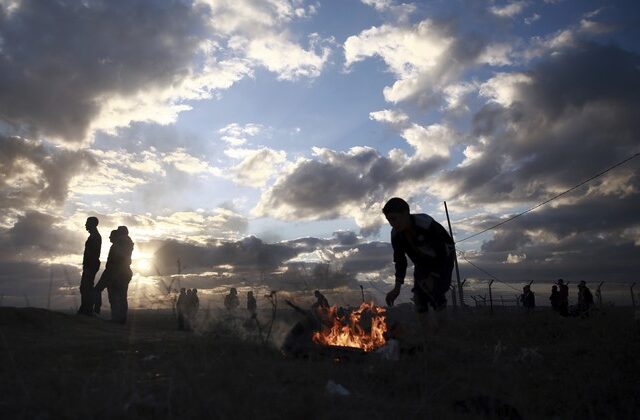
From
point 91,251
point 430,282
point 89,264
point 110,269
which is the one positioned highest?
point 91,251

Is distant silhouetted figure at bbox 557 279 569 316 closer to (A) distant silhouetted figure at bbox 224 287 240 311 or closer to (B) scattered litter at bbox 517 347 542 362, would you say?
(A) distant silhouetted figure at bbox 224 287 240 311

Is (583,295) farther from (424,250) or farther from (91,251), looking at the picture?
(91,251)

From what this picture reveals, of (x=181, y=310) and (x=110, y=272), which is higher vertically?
(x=110, y=272)

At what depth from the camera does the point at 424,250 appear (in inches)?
215

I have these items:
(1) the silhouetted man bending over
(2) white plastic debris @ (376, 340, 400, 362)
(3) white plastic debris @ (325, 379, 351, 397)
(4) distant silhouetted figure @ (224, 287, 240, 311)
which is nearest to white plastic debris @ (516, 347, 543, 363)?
(1) the silhouetted man bending over

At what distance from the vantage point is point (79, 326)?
23.5ft

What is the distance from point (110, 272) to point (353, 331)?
5.61m

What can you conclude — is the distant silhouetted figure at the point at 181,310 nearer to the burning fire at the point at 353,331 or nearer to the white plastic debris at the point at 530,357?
the burning fire at the point at 353,331

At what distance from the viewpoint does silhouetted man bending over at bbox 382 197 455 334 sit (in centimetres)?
538

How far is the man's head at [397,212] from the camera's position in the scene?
5352 millimetres

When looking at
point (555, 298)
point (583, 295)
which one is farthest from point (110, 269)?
point (555, 298)

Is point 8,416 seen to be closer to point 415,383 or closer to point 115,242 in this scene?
point 415,383

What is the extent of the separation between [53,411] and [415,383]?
2.82m

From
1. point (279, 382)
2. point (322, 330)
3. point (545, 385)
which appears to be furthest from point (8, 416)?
point (545, 385)
